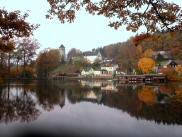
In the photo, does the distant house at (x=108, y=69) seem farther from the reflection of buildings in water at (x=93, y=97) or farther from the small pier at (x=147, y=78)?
the reflection of buildings in water at (x=93, y=97)

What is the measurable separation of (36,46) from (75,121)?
57.9 metres

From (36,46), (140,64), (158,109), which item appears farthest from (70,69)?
(158,109)

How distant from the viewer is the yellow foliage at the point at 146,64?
230 feet

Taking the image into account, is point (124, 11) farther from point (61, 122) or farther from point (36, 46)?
point (36, 46)

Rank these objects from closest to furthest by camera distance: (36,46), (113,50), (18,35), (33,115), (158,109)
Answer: (18,35)
(33,115)
(158,109)
(36,46)
(113,50)

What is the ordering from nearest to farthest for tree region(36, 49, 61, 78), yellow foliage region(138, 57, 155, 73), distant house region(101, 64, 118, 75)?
1. yellow foliage region(138, 57, 155, 73)
2. tree region(36, 49, 61, 78)
3. distant house region(101, 64, 118, 75)

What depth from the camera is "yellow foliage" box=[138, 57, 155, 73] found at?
70.1 metres

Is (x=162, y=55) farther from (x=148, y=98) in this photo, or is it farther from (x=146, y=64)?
(x=148, y=98)

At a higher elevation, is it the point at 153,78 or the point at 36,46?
the point at 36,46

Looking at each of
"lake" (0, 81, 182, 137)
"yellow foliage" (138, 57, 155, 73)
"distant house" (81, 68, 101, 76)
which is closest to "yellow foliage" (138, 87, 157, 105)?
"lake" (0, 81, 182, 137)

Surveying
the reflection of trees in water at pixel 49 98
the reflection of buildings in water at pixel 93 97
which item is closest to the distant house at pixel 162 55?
the reflection of trees in water at pixel 49 98

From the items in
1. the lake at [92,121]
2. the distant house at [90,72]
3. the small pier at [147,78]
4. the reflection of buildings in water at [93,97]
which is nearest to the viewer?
the lake at [92,121]

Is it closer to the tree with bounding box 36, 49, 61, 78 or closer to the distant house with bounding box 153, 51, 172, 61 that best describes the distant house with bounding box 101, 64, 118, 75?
the distant house with bounding box 153, 51, 172, 61

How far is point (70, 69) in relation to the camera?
→ 10338 centimetres
